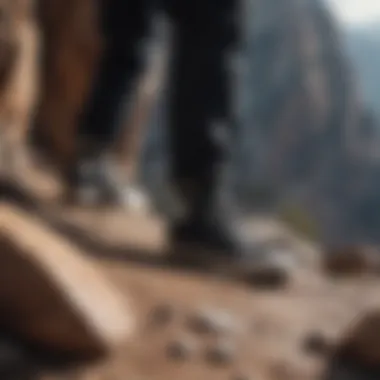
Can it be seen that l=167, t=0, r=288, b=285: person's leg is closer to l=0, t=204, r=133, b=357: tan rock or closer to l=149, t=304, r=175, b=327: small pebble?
l=149, t=304, r=175, b=327: small pebble

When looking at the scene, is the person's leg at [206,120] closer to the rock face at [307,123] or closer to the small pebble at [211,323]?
the small pebble at [211,323]

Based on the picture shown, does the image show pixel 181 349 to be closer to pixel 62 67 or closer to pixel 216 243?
pixel 216 243

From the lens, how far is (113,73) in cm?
142

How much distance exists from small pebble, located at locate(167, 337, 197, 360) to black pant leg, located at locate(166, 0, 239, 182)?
1.29ft

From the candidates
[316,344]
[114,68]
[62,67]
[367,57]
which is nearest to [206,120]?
[114,68]

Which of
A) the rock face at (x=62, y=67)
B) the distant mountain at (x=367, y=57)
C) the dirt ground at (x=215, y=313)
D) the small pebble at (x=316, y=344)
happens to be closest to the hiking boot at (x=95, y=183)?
the dirt ground at (x=215, y=313)

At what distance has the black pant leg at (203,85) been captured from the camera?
1178 mm

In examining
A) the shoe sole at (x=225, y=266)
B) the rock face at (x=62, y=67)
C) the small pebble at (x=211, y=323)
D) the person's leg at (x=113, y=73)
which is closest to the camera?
the small pebble at (x=211, y=323)

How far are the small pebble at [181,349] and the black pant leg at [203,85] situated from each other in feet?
1.29

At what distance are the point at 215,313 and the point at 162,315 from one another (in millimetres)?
57

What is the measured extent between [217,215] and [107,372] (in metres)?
0.50

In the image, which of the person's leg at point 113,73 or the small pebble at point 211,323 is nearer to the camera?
the small pebble at point 211,323

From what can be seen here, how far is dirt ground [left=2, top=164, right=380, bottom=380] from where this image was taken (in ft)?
2.55

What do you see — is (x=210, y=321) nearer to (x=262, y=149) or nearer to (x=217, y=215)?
(x=217, y=215)
